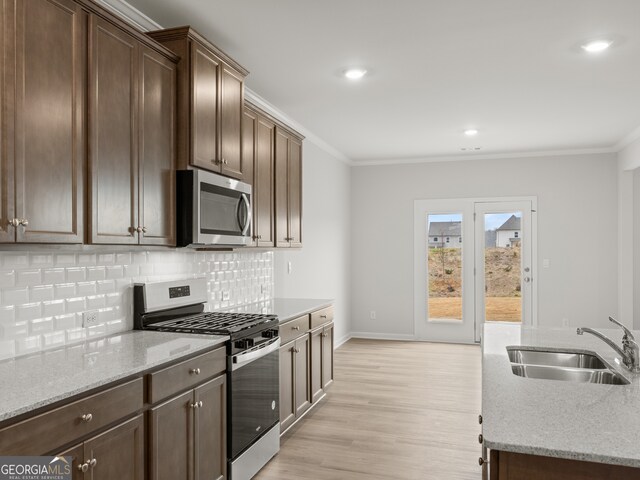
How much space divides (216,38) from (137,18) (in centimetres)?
52

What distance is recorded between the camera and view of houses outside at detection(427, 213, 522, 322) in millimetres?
6832

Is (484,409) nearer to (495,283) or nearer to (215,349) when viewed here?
(215,349)

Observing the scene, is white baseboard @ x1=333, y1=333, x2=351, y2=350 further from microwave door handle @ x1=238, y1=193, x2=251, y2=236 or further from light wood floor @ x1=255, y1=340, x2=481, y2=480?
microwave door handle @ x1=238, y1=193, x2=251, y2=236

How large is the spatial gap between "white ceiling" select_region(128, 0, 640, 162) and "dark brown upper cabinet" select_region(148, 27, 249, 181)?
186 millimetres

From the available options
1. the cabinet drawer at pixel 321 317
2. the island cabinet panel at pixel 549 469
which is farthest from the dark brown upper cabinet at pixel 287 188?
the island cabinet panel at pixel 549 469

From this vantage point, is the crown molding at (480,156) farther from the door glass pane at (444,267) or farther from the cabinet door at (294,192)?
the cabinet door at (294,192)

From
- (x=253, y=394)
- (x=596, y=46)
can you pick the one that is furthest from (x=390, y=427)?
(x=596, y=46)

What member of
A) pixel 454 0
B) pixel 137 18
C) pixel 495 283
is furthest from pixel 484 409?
pixel 495 283

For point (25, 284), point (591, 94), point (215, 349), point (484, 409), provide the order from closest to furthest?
point (484, 409) < point (25, 284) < point (215, 349) < point (591, 94)

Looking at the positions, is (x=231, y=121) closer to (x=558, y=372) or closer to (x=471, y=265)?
(x=558, y=372)

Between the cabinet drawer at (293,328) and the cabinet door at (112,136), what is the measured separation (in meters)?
1.36

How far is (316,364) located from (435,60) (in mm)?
2559

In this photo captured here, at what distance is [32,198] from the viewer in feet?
5.98

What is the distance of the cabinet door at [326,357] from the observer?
14.3 feet
